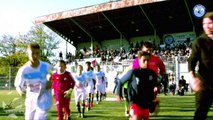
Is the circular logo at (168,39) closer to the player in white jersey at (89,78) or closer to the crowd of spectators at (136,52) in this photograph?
the crowd of spectators at (136,52)

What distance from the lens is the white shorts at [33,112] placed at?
710 centimetres

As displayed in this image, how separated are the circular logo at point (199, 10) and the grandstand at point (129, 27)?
0.37m

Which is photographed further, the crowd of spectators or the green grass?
the crowd of spectators

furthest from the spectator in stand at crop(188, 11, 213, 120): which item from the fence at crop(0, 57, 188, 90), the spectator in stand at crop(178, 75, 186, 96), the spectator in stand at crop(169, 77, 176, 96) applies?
the fence at crop(0, 57, 188, 90)

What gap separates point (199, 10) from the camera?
4056 cm

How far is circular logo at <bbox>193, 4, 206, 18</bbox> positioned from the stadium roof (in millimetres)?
341

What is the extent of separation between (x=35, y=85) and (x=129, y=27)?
42.7 meters

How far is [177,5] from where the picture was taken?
4169 centimetres

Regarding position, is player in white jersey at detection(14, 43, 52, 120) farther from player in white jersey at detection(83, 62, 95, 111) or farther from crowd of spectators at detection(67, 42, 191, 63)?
crowd of spectators at detection(67, 42, 191, 63)

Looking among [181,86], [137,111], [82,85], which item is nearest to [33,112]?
[137,111]

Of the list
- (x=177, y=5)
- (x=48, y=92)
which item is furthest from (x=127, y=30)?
(x=48, y=92)

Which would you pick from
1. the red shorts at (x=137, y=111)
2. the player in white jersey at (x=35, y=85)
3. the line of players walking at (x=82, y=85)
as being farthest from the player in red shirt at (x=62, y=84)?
the red shorts at (x=137, y=111)

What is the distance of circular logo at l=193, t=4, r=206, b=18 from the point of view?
39.9 m

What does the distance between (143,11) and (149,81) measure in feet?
122
